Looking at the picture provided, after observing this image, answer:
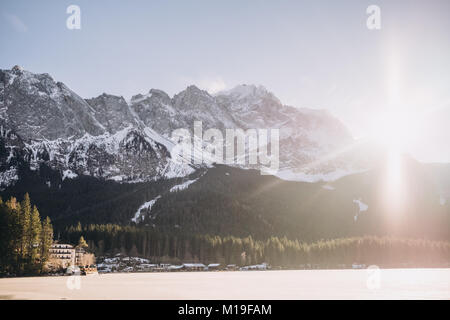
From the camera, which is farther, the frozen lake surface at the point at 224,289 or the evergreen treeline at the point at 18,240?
the evergreen treeline at the point at 18,240

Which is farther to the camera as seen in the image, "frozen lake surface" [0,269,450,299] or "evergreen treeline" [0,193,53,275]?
"evergreen treeline" [0,193,53,275]

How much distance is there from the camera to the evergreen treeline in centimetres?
12244

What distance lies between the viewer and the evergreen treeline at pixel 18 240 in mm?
122438

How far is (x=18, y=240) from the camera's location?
124 metres
